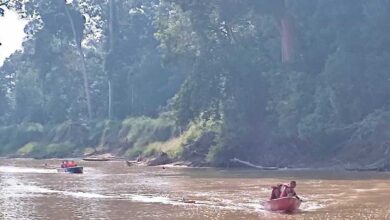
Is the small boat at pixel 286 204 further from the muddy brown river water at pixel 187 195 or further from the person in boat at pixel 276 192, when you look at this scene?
the person in boat at pixel 276 192

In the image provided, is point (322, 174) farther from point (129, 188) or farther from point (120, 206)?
point (120, 206)

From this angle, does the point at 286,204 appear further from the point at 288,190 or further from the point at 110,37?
the point at 110,37

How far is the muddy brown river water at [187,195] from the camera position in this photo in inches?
1027

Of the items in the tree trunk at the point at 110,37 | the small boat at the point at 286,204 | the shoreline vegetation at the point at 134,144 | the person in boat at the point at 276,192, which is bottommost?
the small boat at the point at 286,204

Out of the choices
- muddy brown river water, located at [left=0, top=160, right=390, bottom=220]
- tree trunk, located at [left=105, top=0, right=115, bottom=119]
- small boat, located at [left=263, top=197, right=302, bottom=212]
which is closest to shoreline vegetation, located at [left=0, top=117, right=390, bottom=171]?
tree trunk, located at [left=105, top=0, right=115, bottom=119]

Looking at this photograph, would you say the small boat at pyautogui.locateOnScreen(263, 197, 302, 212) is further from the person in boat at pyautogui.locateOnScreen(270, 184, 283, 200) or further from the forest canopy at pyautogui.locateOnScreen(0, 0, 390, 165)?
the forest canopy at pyautogui.locateOnScreen(0, 0, 390, 165)

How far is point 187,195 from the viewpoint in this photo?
32938 millimetres

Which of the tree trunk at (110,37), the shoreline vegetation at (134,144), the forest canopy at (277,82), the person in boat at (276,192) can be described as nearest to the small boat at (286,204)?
the person in boat at (276,192)

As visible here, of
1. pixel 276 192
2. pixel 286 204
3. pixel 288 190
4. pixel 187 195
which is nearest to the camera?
pixel 286 204

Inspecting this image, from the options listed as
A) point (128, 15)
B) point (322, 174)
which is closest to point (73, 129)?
point (128, 15)

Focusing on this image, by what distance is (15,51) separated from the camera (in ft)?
387

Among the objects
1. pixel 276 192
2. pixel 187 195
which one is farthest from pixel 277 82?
pixel 276 192

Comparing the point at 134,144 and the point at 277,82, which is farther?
the point at 134,144

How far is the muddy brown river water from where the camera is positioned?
26078 millimetres
